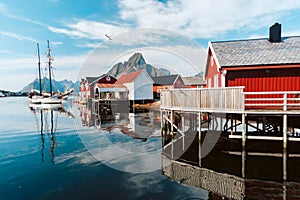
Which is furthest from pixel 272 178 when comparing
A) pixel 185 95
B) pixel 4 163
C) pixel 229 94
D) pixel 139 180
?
pixel 4 163

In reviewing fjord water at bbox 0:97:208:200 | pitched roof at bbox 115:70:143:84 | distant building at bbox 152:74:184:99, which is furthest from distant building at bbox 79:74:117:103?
fjord water at bbox 0:97:208:200

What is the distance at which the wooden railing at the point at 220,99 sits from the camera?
1197cm

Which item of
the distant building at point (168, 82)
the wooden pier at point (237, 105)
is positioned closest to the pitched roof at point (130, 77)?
the distant building at point (168, 82)

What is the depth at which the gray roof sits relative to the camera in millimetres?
15000

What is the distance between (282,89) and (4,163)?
62.6 ft

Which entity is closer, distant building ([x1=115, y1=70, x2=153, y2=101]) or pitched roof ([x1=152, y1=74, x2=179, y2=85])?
distant building ([x1=115, y1=70, x2=153, y2=101])

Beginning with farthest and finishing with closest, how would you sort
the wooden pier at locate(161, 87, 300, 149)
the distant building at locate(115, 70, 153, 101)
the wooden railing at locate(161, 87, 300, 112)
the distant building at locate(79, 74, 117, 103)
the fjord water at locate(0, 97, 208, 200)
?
the distant building at locate(79, 74, 117, 103) < the distant building at locate(115, 70, 153, 101) < the wooden railing at locate(161, 87, 300, 112) < the wooden pier at locate(161, 87, 300, 149) < the fjord water at locate(0, 97, 208, 200)

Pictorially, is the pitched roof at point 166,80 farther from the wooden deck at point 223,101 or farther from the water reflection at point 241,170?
the water reflection at point 241,170

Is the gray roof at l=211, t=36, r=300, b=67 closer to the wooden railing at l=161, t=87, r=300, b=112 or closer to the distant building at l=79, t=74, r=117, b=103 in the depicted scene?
the wooden railing at l=161, t=87, r=300, b=112

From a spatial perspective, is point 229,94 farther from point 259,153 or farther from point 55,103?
point 55,103

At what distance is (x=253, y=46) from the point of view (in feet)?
57.1

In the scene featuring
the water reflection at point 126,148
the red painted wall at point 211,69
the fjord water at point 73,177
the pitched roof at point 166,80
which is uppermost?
the pitched roof at point 166,80

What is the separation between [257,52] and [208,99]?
6548 mm

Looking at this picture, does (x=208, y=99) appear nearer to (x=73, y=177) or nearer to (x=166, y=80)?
(x=73, y=177)
